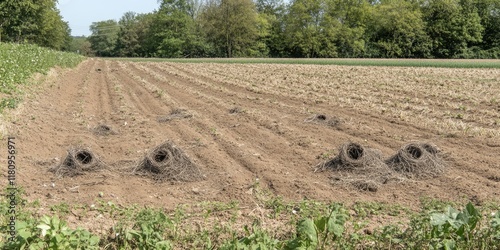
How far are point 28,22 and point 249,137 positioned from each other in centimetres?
5423

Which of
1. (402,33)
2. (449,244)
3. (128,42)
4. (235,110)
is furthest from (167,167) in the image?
(128,42)

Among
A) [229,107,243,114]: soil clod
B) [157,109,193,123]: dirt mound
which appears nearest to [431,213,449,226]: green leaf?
[157,109,193,123]: dirt mound

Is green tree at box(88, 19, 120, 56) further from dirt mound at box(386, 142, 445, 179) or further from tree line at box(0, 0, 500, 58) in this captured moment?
dirt mound at box(386, 142, 445, 179)

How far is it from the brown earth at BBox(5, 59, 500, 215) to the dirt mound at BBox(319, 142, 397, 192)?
205 mm

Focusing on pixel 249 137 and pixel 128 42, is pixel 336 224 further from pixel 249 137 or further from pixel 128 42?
pixel 128 42

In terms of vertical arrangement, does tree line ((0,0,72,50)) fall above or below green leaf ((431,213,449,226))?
above

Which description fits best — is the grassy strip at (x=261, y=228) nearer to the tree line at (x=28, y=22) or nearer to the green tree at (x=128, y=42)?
the tree line at (x=28, y=22)

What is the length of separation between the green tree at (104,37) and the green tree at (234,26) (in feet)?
103

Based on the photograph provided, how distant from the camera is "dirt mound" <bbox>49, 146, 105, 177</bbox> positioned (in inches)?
282

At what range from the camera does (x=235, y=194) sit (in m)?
6.50

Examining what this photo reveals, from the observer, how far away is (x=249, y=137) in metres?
10.2

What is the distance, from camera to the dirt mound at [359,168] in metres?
7.05

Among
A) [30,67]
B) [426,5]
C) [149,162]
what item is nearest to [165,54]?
[426,5]

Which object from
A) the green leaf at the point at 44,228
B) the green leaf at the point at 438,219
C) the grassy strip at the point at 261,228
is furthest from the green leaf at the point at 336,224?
the green leaf at the point at 44,228
